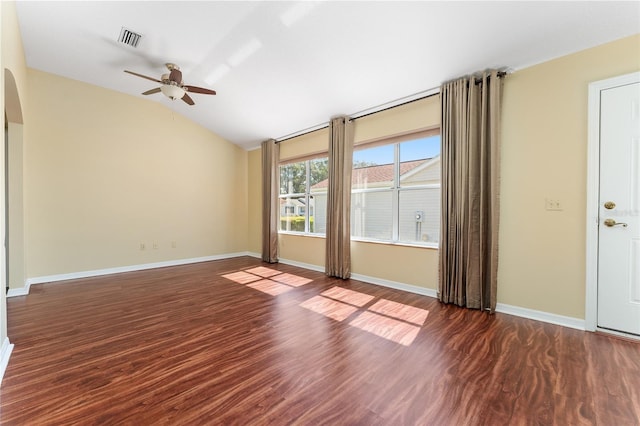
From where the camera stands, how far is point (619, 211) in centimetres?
246

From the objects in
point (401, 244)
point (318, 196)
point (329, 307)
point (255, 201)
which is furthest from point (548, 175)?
point (255, 201)

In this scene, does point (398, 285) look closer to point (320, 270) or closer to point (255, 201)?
point (320, 270)

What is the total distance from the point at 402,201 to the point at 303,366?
278 cm

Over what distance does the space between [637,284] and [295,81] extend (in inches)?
167

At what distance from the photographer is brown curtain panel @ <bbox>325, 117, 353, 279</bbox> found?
446 centimetres

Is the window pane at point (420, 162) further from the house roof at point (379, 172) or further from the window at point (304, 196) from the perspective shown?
the window at point (304, 196)

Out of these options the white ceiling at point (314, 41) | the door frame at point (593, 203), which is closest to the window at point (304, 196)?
the white ceiling at point (314, 41)

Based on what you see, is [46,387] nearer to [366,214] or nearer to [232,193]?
[366,214]

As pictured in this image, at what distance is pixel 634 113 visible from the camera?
238 centimetres

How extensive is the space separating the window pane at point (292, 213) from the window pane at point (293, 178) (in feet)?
0.62

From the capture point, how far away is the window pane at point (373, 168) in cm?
421

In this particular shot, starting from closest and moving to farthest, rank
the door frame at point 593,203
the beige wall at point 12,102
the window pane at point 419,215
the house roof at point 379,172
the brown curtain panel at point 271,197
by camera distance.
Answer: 1. the beige wall at point 12,102
2. the door frame at point 593,203
3. the window pane at point 419,215
4. the house roof at point 379,172
5. the brown curtain panel at point 271,197

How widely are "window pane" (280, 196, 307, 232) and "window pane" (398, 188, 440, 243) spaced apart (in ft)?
7.39

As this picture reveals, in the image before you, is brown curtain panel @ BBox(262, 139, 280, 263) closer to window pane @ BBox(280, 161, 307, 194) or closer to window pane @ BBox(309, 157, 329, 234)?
window pane @ BBox(280, 161, 307, 194)
